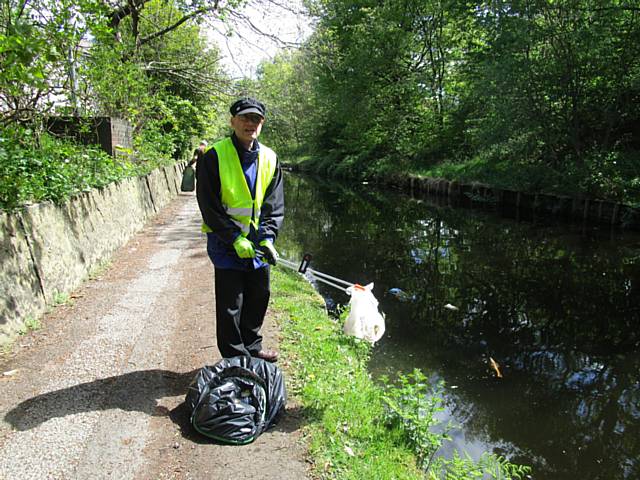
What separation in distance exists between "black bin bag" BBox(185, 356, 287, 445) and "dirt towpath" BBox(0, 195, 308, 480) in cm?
9

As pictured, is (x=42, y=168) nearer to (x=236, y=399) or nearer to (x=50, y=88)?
(x=50, y=88)

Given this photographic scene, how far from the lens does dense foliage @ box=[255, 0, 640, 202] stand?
1501 centimetres

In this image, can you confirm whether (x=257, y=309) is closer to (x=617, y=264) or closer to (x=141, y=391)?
(x=141, y=391)

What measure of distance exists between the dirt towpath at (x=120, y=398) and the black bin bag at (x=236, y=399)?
3.3 inches

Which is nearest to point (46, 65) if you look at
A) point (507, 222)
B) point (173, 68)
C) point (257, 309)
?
point (257, 309)

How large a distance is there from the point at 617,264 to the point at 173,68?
13306 millimetres

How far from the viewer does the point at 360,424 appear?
388 centimetres

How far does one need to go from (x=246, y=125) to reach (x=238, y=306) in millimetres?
1391

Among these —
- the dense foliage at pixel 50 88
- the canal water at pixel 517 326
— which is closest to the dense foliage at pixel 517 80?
the canal water at pixel 517 326

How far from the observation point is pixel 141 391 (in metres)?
3.97

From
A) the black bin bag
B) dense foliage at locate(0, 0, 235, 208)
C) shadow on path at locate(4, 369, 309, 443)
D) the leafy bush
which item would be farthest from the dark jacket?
the leafy bush

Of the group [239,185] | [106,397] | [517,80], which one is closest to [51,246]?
[106,397]

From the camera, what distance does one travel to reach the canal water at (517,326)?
4.98 metres

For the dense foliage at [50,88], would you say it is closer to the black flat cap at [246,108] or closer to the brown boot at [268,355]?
the black flat cap at [246,108]
